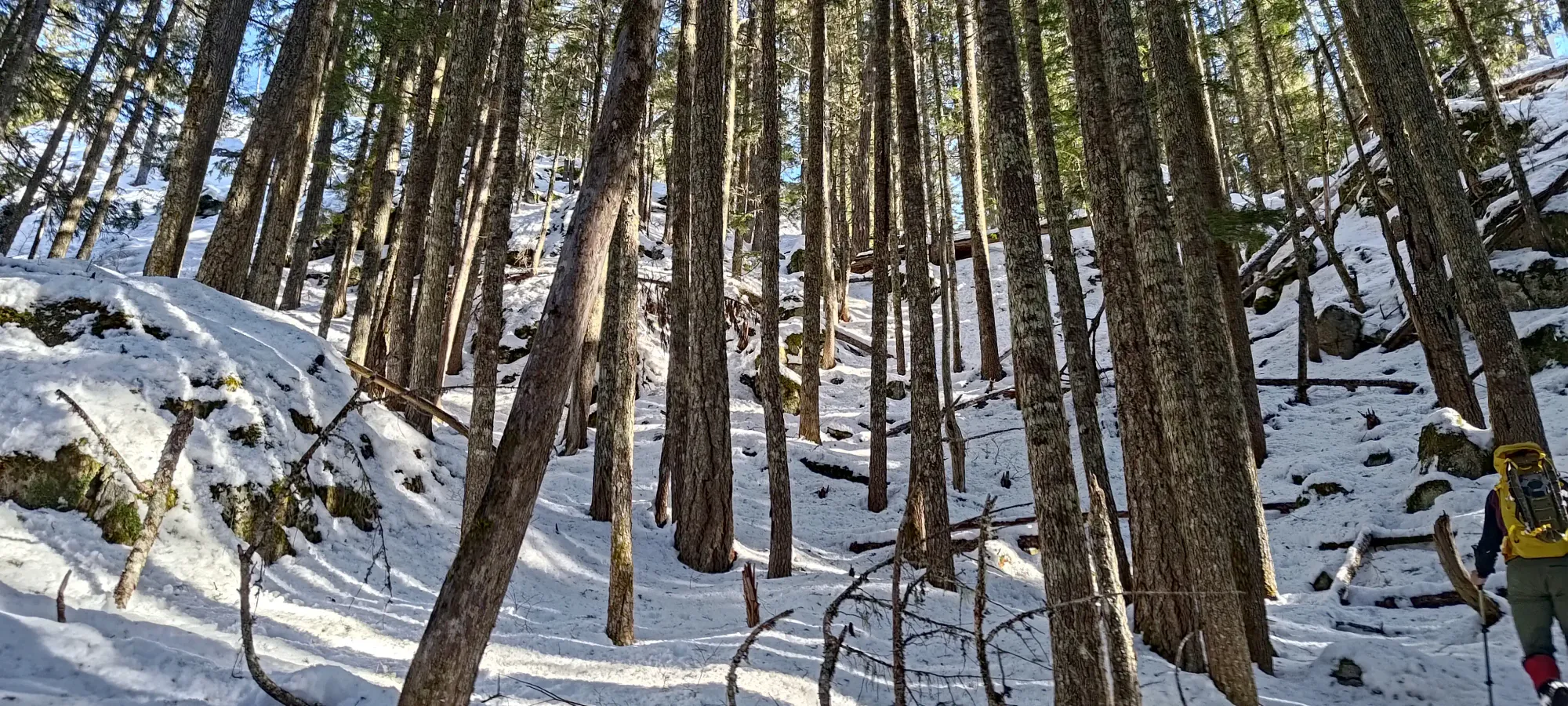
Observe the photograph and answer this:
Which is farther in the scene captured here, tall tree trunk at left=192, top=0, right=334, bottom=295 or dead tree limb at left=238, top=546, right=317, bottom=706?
tall tree trunk at left=192, top=0, right=334, bottom=295

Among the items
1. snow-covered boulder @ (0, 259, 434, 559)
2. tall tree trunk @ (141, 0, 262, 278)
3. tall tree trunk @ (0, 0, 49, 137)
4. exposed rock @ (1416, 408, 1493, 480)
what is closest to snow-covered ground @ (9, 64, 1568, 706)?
snow-covered boulder @ (0, 259, 434, 559)

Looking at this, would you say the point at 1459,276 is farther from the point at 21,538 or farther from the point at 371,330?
the point at 371,330

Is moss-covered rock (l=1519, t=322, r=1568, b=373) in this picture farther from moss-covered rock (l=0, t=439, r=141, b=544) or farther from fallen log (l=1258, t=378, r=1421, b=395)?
moss-covered rock (l=0, t=439, r=141, b=544)

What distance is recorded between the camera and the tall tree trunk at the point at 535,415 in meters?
3.86

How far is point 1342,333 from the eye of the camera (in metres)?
15.8

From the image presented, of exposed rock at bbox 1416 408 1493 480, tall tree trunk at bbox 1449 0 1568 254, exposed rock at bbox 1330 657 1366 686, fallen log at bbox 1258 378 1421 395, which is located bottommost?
exposed rock at bbox 1330 657 1366 686

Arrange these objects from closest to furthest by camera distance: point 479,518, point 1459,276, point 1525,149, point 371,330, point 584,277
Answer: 1. point 479,518
2. point 584,277
3. point 1459,276
4. point 371,330
5. point 1525,149

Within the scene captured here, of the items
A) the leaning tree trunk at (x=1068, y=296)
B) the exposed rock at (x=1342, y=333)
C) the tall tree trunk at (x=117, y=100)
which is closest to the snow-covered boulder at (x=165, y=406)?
the leaning tree trunk at (x=1068, y=296)

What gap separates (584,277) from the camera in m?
4.46

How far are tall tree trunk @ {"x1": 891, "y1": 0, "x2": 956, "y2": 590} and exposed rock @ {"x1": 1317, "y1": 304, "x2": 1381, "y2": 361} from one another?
12.4 m

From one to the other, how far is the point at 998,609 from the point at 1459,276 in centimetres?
649

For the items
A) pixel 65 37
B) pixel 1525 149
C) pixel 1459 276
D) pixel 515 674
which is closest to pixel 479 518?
pixel 515 674

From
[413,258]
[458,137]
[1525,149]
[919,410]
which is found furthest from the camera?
[1525,149]

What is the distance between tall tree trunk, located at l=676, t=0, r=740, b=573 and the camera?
8.37 m
